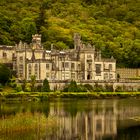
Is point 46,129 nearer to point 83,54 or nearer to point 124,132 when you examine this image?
point 124,132

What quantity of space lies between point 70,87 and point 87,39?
48.7m

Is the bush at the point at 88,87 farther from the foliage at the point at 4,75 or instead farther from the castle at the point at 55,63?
the foliage at the point at 4,75

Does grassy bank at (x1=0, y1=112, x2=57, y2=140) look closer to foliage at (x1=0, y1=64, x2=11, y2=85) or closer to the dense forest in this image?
foliage at (x1=0, y1=64, x2=11, y2=85)

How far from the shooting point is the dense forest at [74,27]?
414ft

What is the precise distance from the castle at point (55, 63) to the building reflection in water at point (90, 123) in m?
35.5

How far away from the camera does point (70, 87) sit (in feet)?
292

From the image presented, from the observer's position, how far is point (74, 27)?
156500 millimetres

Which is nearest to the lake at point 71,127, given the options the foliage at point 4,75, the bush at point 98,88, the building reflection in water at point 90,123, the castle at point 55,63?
the building reflection in water at point 90,123

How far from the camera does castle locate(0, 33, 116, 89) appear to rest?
9494cm

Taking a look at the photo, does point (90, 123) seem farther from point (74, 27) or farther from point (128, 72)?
point (74, 27)

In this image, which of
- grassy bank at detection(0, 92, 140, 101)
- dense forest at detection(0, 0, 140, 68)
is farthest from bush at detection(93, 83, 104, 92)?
dense forest at detection(0, 0, 140, 68)

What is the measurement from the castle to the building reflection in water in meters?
35.5

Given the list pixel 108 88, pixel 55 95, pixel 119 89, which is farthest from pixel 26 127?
pixel 119 89

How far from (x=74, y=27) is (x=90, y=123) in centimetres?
11211
